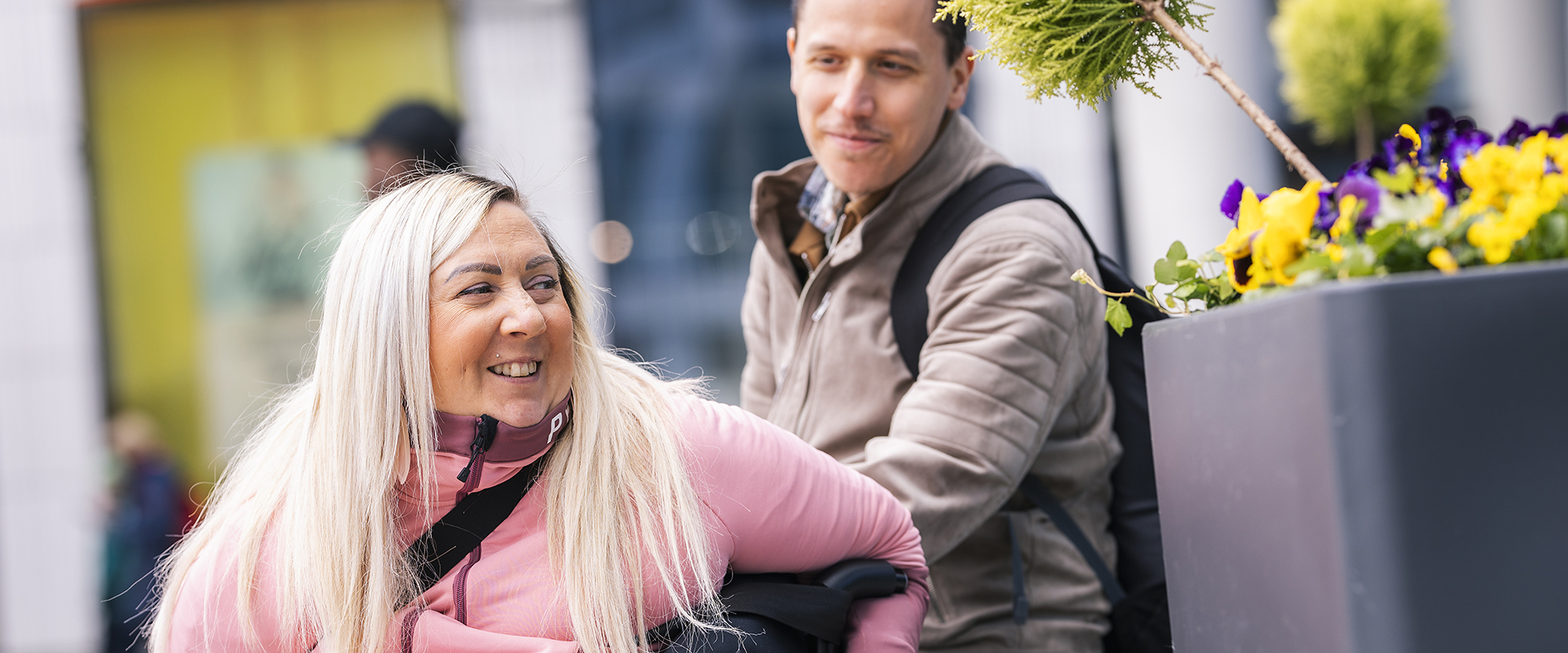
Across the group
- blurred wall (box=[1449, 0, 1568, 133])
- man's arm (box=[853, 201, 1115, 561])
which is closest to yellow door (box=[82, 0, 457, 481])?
blurred wall (box=[1449, 0, 1568, 133])

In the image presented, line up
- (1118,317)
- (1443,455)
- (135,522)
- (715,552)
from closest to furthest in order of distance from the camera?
(1443,455) < (1118,317) < (715,552) < (135,522)

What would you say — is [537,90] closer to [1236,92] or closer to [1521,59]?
[1521,59]

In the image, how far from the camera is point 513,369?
5.33 feet

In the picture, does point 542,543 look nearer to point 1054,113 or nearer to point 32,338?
point 1054,113

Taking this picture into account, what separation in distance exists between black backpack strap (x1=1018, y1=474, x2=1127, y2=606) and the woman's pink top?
12.7 inches

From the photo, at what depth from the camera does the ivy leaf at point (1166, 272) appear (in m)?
1.32

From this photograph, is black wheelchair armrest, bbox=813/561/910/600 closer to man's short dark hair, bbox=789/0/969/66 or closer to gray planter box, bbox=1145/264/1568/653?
gray planter box, bbox=1145/264/1568/653

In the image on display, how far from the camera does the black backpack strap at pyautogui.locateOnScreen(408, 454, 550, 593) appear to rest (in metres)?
1.65

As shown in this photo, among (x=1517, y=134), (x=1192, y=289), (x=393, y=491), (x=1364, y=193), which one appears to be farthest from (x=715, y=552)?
(x=1517, y=134)

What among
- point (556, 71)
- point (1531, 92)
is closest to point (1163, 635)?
point (1531, 92)

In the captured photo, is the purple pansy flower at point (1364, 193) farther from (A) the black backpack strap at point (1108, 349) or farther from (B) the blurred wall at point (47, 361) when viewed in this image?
(B) the blurred wall at point (47, 361)

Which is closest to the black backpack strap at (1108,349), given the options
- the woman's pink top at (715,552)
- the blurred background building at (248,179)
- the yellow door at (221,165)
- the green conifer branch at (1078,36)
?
the woman's pink top at (715,552)

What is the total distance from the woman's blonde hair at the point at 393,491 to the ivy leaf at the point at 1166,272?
72 centimetres

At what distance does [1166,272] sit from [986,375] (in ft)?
1.97
